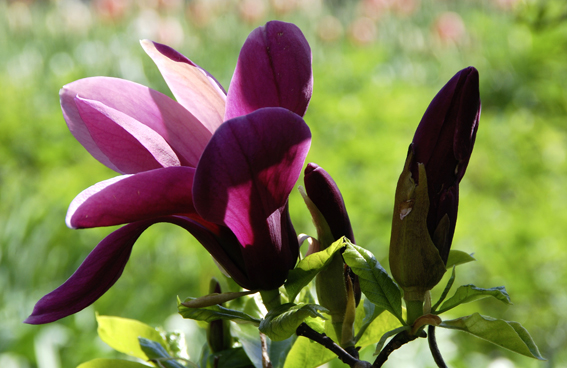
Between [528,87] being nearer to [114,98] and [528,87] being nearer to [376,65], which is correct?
[376,65]

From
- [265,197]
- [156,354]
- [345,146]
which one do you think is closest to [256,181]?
[265,197]

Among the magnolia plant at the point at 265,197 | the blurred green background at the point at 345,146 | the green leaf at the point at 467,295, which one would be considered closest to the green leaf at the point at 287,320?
the magnolia plant at the point at 265,197

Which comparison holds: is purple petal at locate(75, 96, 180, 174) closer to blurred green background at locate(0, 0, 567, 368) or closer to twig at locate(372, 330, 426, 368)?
twig at locate(372, 330, 426, 368)

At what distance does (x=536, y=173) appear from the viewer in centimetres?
367

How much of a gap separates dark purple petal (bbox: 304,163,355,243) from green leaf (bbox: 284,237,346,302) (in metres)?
0.03

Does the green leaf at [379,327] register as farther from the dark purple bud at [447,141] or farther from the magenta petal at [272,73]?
the magenta petal at [272,73]

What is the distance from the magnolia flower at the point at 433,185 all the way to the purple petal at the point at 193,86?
16 centimetres

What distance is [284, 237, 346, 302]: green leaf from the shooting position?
39cm

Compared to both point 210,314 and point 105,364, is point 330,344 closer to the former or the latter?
point 210,314

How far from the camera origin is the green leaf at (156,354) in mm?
486

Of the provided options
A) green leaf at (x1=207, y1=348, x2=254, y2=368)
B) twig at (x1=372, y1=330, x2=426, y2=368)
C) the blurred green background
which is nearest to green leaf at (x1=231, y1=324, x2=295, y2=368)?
green leaf at (x1=207, y1=348, x2=254, y2=368)

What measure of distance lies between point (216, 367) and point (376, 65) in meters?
5.45

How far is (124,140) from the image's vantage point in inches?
15.7

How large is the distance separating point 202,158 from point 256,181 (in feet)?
0.15
